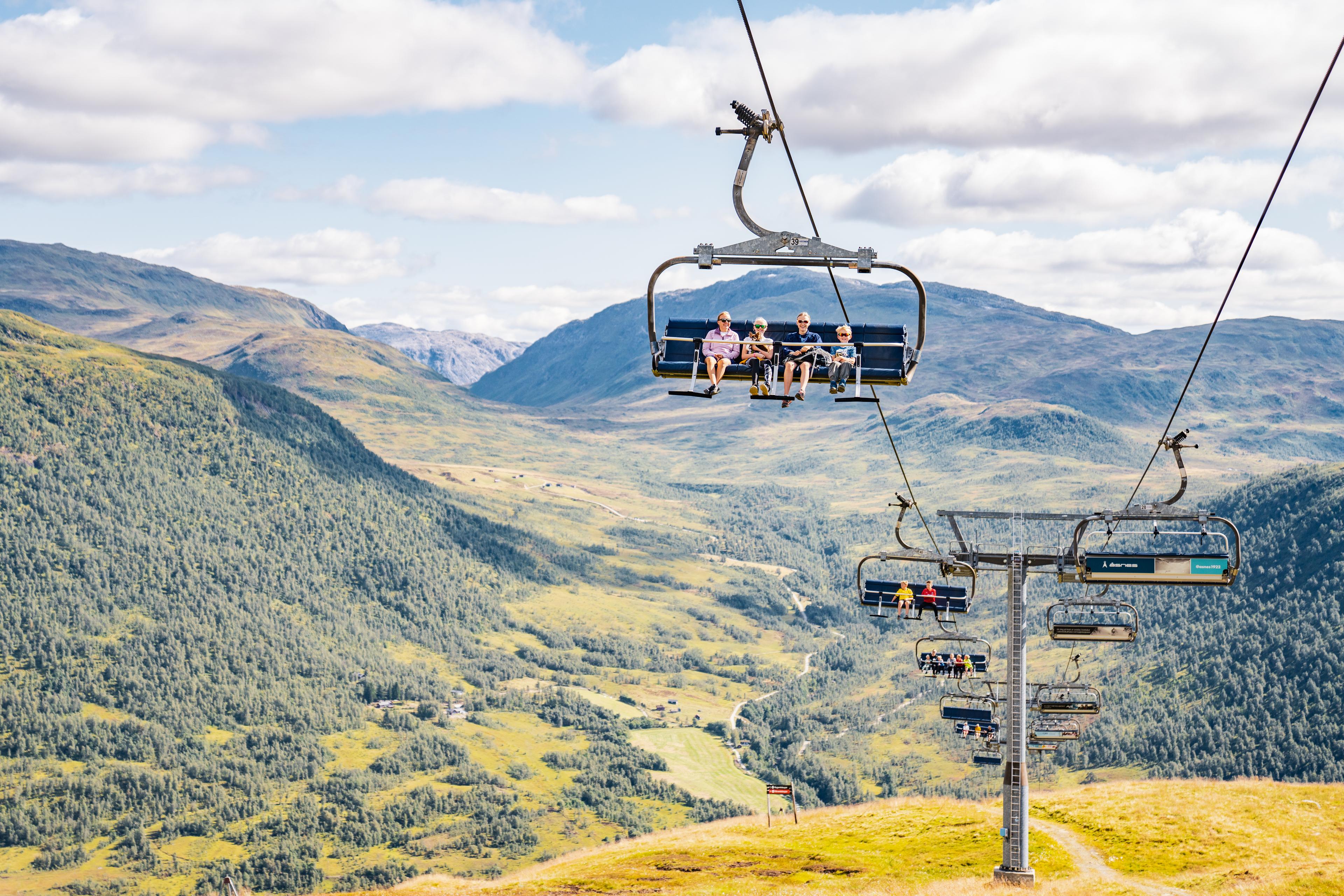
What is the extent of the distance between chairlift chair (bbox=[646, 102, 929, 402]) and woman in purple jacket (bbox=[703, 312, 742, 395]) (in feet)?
0.55

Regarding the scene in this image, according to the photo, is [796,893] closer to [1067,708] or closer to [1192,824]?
[1067,708]

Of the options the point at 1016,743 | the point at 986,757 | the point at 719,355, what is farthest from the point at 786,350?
the point at 986,757

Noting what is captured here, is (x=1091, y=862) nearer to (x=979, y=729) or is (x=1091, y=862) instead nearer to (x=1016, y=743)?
(x=979, y=729)

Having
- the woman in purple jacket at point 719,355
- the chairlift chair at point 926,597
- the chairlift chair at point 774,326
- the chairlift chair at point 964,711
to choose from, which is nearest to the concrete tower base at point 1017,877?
the chairlift chair at point 926,597

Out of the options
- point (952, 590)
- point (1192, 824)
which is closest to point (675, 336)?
point (952, 590)

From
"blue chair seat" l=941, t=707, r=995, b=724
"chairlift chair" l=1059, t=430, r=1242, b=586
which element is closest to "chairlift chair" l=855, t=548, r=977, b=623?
"chairlift chair" l=1059, t=430, r=1242, b=586

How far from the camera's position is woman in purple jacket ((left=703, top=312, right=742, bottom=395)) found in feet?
92.1

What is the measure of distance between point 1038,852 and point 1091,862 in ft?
9.85

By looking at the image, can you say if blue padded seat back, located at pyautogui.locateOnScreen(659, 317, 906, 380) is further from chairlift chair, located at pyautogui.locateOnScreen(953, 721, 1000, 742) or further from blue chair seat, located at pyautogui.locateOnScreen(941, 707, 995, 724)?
blue chair seat, located at pyautogui.locateOnScreen(941, 707, 995, 724)

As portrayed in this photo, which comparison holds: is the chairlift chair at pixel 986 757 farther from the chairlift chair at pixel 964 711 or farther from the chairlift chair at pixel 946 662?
the chairlift chair at pixel 946 662

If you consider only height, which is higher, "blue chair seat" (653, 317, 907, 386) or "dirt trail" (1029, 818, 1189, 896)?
"blue chair seat" (653, 317, 907, 386)

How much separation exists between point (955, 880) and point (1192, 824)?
Result: 2720cm

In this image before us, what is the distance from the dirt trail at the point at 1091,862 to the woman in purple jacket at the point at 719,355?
36.2 m

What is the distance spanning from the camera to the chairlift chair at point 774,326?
74.2 ft
